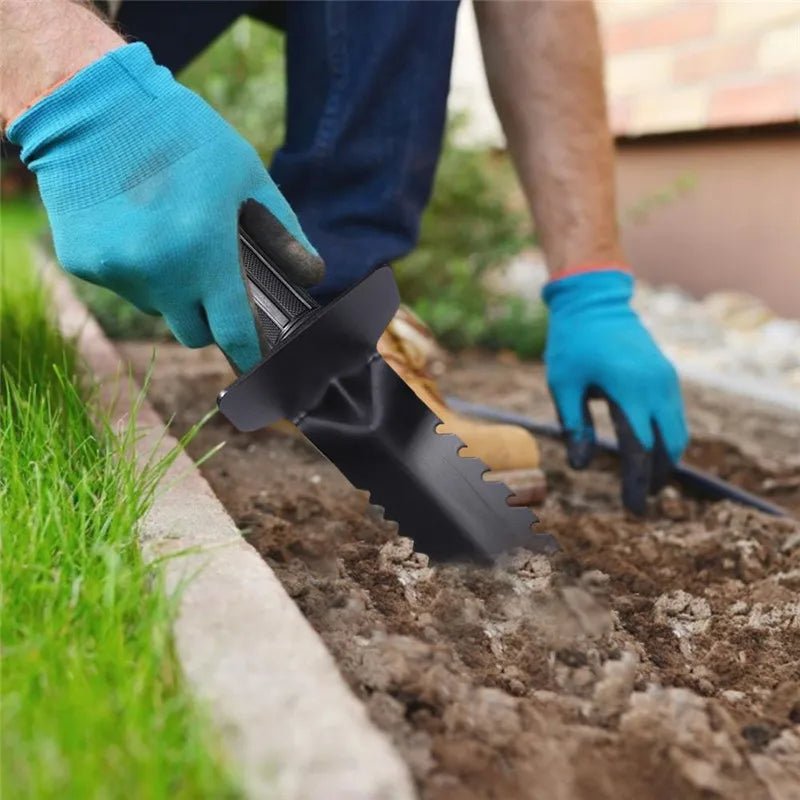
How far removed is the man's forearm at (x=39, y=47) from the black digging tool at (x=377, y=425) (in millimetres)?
314

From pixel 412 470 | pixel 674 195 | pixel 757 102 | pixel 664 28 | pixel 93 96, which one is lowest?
pixel 674 195

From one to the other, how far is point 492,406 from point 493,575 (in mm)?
1439

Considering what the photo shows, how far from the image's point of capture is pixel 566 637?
3.71 ft

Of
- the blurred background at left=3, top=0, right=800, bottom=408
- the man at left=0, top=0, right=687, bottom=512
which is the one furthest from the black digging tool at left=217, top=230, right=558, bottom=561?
the blurred background at left=3, top=0, right=800, bottom=408

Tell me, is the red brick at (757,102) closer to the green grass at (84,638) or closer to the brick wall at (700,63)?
the brick wall at (700,63)

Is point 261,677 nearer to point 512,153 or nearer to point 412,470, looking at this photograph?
point 412,470

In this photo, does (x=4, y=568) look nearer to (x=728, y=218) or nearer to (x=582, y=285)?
(x=582, y=285)

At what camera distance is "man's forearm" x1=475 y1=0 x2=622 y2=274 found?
1.91 meters

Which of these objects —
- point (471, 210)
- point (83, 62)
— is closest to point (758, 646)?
point (83, 62)

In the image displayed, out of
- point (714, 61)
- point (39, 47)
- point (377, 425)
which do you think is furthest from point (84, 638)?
point (714, 61)

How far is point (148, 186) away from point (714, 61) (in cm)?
A: 320

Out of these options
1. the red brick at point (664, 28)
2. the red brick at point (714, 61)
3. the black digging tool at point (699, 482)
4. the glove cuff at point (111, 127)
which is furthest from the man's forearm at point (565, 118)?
the red brick at point (664, 28)

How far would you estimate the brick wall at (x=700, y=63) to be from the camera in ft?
11.0

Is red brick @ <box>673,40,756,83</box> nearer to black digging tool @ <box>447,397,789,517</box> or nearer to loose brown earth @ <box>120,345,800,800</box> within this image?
black digging tool @ <box>447,397,789,517</box>
